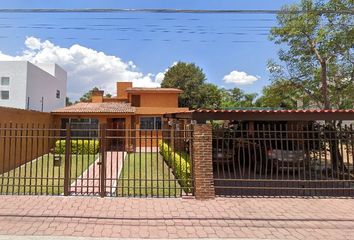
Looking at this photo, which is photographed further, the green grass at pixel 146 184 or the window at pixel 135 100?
the window at pixel 135 100

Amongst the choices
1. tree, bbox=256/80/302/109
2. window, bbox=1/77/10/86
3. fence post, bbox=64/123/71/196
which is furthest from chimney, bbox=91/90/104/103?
fence post, bbox=64/123/71/196

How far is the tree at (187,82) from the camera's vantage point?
40250mm

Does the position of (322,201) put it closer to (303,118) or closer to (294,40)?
(303,118)

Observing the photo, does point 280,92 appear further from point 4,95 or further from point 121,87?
point 4,95

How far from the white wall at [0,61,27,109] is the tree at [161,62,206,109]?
1926 centimetres

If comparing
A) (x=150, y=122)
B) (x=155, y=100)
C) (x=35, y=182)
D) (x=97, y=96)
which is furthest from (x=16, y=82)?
(x=35, y=182)

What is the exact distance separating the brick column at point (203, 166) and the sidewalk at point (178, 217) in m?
0.30

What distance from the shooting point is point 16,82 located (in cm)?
3000

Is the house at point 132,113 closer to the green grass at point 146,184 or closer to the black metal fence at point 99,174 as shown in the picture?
the black metal fence at point 99,174

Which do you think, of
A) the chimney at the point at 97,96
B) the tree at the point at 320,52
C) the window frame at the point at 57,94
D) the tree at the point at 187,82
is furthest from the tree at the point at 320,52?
the window frame at the point at 57,94

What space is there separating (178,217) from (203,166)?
169cm

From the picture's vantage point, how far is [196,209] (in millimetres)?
6309

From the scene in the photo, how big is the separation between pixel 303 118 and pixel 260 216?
3.28m

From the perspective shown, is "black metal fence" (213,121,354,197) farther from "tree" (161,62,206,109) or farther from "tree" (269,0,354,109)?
"tree" (161,62,206,109)
